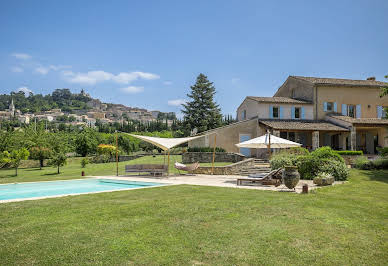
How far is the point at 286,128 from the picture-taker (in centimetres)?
2162

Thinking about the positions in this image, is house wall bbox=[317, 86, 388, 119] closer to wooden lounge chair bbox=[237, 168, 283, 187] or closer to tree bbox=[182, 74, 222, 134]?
tree bbox=[182, 74, 222, 134]

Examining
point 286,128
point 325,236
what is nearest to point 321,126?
point 286,128

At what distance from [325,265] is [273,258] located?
62cm

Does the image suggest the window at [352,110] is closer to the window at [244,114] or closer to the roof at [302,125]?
the roof at [302,125]

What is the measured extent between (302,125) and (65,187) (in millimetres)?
18554

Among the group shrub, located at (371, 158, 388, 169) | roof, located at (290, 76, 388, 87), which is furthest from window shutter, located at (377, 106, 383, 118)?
shrub, located at (371, 158, 388, 169)

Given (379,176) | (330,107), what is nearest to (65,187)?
(379,176)

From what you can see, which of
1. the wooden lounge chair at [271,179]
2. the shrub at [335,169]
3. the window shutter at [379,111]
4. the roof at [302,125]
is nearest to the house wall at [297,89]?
the roof at [302,125]

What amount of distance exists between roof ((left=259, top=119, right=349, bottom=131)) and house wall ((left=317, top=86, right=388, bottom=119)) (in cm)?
161

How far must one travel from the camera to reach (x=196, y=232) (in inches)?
178

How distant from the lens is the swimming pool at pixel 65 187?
10367 mm

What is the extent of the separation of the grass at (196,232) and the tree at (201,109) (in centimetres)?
2917

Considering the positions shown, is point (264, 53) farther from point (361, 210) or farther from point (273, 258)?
point (273, 258)

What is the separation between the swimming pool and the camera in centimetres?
1037
